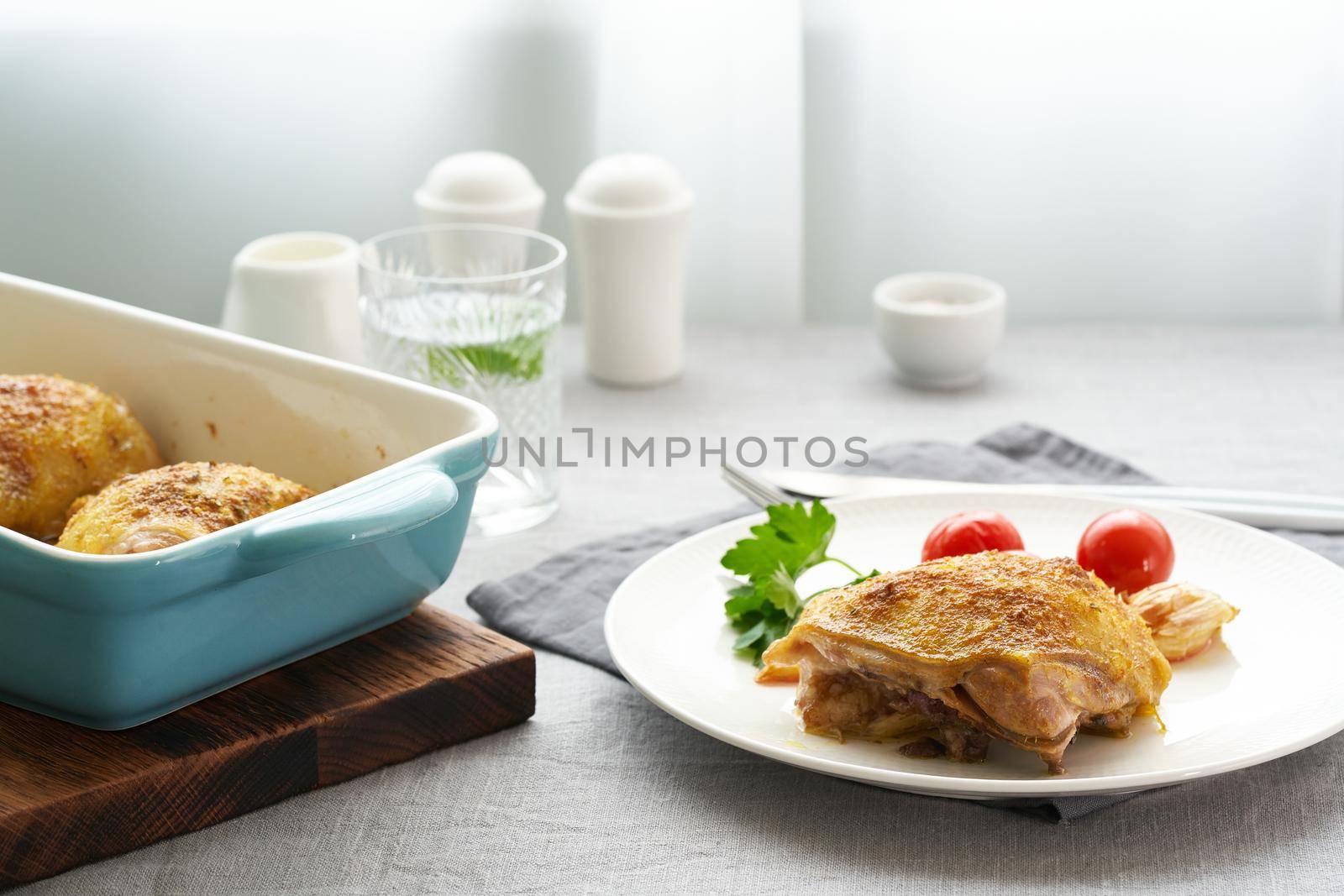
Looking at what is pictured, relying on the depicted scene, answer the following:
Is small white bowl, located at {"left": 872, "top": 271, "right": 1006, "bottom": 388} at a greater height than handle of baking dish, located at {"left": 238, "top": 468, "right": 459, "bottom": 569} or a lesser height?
lesser

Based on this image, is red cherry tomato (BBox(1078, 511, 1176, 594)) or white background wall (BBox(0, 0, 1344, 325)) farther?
white background wall (BBox(0, 0, 1344, 325))

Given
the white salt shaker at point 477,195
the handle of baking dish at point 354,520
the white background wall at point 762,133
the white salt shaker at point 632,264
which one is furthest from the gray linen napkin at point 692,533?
the white background wall at point 762,133

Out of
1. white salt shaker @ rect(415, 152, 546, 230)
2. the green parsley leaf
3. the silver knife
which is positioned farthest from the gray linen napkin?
white salt shaker @ rect(415, 152, 546, 230)

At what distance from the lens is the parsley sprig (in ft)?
3.45

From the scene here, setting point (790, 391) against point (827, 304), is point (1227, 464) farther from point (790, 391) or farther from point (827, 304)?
point (827, 304)

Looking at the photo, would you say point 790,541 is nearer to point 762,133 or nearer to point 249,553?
point 249,553

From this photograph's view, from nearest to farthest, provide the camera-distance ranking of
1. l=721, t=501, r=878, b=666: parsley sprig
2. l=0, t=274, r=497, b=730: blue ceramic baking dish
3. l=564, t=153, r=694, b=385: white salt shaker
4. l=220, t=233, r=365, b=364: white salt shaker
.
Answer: l=0, t=274, r=497, b=730: blue ceramic baking dish
l=721, t=501, r=878, b=666: parsley sprig
l=220, t=233, r=365, b=364: white salt shaker
l=564, t=153, r=694, b=385: white salt shaker

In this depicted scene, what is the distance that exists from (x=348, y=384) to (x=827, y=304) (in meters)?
1.17

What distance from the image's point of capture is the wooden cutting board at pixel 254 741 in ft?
2.79

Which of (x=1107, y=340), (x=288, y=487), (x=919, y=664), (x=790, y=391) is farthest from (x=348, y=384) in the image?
(x=1107, y=340)

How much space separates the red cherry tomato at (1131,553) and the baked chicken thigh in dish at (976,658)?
0.16 m

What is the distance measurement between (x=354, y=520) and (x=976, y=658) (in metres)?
0.35

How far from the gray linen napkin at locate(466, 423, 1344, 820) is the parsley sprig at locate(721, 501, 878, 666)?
4.3 inches

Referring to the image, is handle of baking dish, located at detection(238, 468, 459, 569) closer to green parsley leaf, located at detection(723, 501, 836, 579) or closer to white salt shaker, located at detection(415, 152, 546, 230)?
green parsley leaf, located at detection(723, 501, 836, 579)
